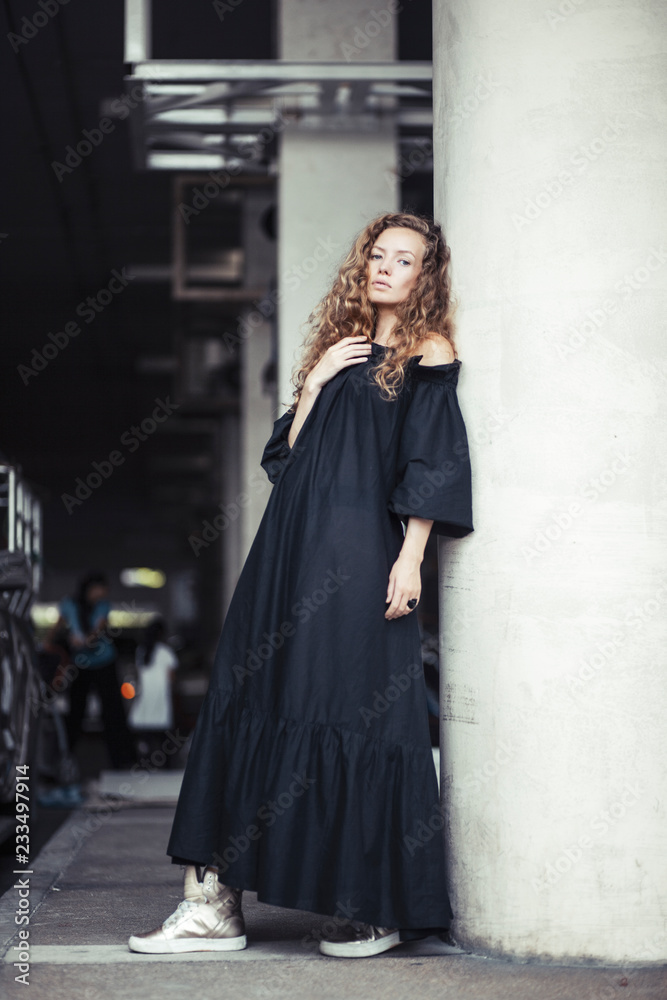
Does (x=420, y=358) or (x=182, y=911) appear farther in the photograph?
(x=420, y=358)

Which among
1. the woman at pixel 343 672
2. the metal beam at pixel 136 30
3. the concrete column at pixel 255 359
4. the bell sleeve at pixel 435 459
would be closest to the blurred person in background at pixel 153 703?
the concrete column at pixel 255 359

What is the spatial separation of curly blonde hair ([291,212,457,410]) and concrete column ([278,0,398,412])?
2.61 m

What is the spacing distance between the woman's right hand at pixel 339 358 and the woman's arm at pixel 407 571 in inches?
17.5

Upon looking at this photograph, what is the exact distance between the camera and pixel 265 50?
8.16 m

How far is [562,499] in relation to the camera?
108 inches

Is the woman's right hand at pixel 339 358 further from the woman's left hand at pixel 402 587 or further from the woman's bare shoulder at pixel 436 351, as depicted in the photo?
Result: the woman's left hand at pixel 402 587

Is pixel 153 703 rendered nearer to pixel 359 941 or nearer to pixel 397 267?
pixel 359 941

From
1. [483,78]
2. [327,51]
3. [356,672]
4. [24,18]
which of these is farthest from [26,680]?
[24,18]

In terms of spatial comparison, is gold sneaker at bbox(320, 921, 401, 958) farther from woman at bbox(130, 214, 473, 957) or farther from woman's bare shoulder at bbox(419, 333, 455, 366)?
woman's bare shoulder at bbox(419, 333, 455, 366)

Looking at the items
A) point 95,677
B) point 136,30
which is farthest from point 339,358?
point 95,677

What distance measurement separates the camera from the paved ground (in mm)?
2424

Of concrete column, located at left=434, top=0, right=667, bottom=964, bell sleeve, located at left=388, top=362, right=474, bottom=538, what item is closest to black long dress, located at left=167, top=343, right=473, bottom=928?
bell sleeve, located at left=388, top=362, right=474, bottom=538

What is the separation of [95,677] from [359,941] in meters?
5.52

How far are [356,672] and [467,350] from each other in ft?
2.93
